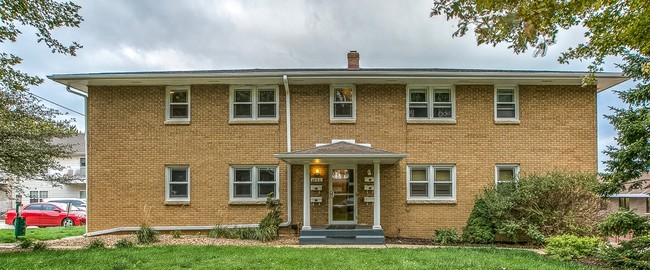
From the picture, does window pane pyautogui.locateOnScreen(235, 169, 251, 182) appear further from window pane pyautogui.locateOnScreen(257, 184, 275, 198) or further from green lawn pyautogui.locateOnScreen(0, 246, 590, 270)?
green lawn pyautogui.locateOnScreen(0, 246, 590, 270)

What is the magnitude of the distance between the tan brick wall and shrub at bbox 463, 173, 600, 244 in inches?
52.6

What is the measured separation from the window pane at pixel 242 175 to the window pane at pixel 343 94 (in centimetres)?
380

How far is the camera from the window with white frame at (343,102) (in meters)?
13.8

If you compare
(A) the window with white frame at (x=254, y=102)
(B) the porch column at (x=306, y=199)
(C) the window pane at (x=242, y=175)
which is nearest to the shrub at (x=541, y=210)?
(B) the porch column at (x=306, y=199)

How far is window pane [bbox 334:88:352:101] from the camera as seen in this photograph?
13867 mm

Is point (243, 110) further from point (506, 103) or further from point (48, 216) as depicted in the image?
point (48, 216)

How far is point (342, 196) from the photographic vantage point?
13.6m

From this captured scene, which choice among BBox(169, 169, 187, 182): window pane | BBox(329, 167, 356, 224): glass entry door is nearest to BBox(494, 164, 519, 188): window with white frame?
BBox(329, 167, 356, 224): glass entry door

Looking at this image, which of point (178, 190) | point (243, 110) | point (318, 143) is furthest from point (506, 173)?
point (178, 190)

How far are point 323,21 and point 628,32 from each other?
9451 mm

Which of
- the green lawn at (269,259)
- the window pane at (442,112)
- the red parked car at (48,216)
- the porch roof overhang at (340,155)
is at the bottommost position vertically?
the red parked car at (48,216)

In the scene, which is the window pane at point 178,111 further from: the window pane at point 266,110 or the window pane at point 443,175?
the window pane at point 443,175

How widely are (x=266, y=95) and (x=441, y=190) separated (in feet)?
21.4

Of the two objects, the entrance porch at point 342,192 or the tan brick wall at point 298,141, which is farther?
the tan brick wall at point 298,141
